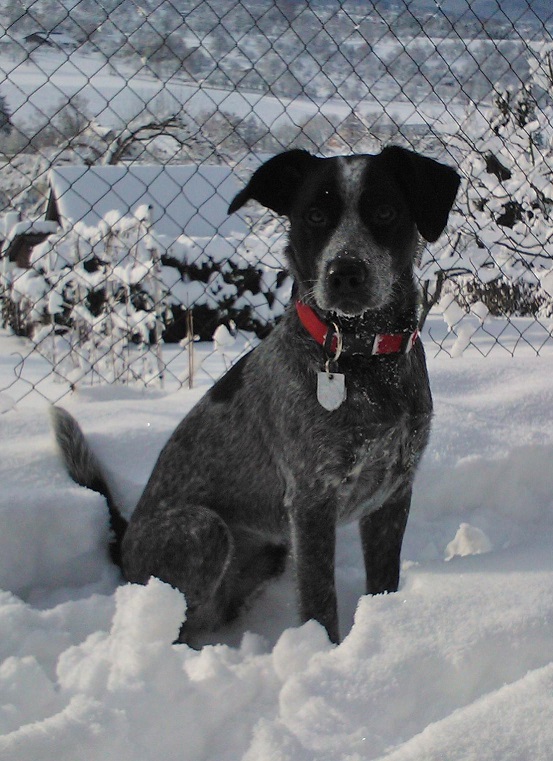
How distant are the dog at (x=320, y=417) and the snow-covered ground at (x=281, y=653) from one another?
22cm

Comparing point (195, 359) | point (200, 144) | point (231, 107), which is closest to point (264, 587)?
point (195, 359)

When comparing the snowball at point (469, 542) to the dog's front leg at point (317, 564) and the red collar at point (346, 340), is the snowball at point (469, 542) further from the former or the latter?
the red collar at point (346, 340)

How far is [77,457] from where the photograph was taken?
Answer: 2617 mm

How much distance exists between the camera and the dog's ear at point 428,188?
2062mm

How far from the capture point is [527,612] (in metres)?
1.73

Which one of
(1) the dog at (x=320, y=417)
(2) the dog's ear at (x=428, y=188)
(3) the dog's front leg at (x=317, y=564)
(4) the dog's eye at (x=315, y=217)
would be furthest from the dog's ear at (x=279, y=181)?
(3) the dog's front leg at (x=317, y=564)

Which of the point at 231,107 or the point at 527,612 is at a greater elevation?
the point at 231,107

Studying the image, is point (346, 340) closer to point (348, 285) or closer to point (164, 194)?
point (348, 285)

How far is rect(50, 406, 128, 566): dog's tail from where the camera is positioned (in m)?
2.58

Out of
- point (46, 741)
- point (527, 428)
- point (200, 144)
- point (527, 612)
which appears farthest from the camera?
point (200, 144)

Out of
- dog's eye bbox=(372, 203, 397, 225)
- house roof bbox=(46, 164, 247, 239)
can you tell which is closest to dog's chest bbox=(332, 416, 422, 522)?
dog's eye bbox=(372, 203, 397, 225)

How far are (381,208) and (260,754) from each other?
140 cm

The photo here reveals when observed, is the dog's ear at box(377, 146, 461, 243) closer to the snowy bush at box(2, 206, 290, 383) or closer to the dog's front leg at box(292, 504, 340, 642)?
the dog's front leg at box(292, 504, 340, 642)

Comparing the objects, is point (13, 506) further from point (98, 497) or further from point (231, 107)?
point (231, 107)
